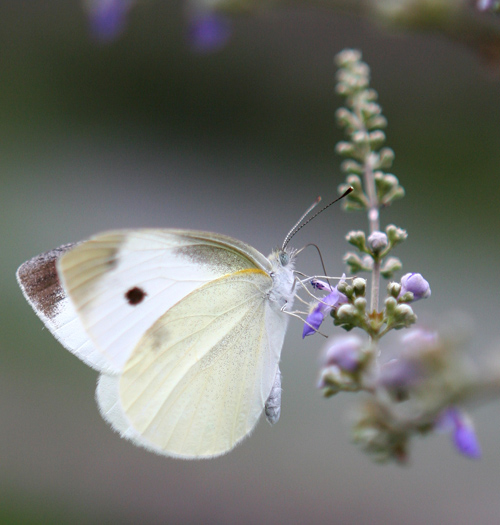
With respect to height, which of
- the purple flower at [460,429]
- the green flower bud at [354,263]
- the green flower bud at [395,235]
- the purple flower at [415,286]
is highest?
the green flower bud at [395,235]

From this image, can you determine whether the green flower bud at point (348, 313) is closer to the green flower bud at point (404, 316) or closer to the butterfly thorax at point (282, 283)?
the green flower bud at point (404, 316)

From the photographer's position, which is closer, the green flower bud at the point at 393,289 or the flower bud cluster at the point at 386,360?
the flower bud cluster at the point at 386,360

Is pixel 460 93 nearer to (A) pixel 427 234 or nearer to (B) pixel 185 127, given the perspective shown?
(A) pixel 427 234

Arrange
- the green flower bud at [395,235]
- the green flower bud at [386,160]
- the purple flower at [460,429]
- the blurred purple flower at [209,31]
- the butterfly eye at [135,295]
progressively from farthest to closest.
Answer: the blurred purple flower at [209,31]
the butterfly eye at [135,295]
the green flower bud at [386,160]
the green flower bud at [395,235]
the purple flower at [460,429]

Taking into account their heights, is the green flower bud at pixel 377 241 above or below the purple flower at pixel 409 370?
above

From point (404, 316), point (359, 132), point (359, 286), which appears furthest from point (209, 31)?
point (404, 316)

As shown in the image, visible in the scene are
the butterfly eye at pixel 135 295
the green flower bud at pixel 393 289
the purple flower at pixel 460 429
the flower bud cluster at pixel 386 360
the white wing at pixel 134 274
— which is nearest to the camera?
the flower bud cluster at pixel 386 360

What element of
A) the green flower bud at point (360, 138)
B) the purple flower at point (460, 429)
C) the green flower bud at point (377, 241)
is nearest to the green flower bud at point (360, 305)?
the green flower bud at point (377, 241)

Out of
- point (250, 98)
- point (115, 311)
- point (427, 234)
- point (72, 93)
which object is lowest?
point (115, 311)

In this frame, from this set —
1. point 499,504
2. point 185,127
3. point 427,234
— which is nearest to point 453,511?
point 499,504
